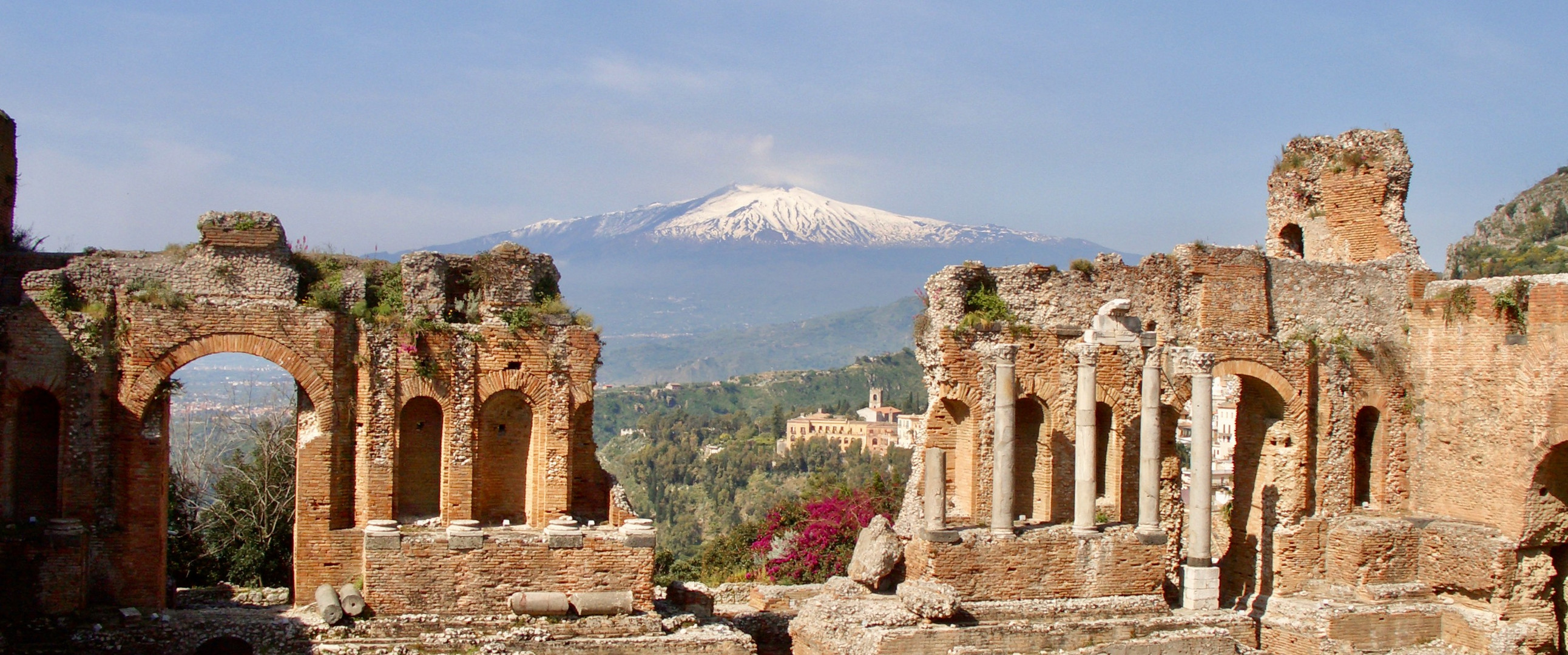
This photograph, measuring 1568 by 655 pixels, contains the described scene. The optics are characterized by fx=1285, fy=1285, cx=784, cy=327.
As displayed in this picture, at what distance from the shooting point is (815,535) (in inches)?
1208

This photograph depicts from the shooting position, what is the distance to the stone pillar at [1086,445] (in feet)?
69.9

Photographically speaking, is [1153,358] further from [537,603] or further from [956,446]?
[537,603]

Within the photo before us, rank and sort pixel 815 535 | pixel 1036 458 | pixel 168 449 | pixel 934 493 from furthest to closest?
pixel 815 535, pixel 1036 458, pixel 934 493, pixel 168 449

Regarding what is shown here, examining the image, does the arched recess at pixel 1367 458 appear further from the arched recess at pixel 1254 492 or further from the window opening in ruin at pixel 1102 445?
the window opening in ruin at pixel 1102 445

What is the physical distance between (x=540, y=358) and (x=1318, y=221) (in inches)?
631

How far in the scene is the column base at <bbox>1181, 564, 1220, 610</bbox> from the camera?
71.5 feet

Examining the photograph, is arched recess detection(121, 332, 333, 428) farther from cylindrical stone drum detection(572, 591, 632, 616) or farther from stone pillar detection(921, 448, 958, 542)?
stone pillar detection(921, 448, 958, 542)

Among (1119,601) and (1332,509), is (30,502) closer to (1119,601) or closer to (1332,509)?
(1119,601)

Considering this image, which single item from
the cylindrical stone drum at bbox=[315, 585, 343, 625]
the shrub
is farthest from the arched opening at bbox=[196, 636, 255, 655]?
the shrub

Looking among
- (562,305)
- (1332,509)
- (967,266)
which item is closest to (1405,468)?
(1332,509)

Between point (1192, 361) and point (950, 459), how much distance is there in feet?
14.8

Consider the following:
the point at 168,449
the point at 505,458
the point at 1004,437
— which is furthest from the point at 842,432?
the point at 168,449

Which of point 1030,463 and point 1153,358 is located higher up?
point 1153,358

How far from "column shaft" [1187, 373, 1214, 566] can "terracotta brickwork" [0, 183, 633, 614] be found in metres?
9.39
